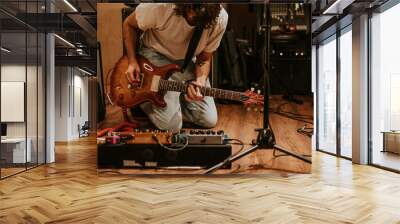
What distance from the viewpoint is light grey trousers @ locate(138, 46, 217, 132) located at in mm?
6441

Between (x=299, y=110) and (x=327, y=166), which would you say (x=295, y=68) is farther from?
(x=327, y=166)

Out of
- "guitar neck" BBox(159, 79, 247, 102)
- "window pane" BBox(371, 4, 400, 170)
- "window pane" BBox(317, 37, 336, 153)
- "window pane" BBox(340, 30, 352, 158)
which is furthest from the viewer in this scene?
"window pane" BBox(317, 37, 336, 153)

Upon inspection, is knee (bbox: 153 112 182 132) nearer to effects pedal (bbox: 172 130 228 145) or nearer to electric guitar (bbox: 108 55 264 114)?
effects pedal (bbox: 172 130 228 145)

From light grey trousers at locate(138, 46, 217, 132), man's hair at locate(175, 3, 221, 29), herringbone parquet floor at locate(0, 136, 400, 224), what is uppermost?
man's hair at locate(175, 3, 221, 29)

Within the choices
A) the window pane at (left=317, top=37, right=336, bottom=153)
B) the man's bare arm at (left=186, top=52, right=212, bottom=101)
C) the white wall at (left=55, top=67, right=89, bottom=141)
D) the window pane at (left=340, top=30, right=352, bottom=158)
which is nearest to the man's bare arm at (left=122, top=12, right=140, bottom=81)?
the man's bare arm at (left=186, top=52, right=212, bottom=101)

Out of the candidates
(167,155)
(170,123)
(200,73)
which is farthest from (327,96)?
(167,155)

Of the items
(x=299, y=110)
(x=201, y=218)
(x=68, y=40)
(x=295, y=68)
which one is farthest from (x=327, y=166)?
(x=68, y=40)

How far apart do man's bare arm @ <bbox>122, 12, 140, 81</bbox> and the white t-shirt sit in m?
0.10

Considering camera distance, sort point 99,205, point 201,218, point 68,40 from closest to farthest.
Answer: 1. point 201,218
2. point 99,205
3. point 68,40

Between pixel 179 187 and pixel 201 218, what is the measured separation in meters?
1.77

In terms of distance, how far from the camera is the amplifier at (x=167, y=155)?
646 cm

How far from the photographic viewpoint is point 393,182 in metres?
5.94

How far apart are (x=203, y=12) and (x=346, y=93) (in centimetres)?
455

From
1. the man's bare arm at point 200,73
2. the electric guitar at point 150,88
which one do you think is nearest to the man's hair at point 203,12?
the man's bare arm at point 200,73
